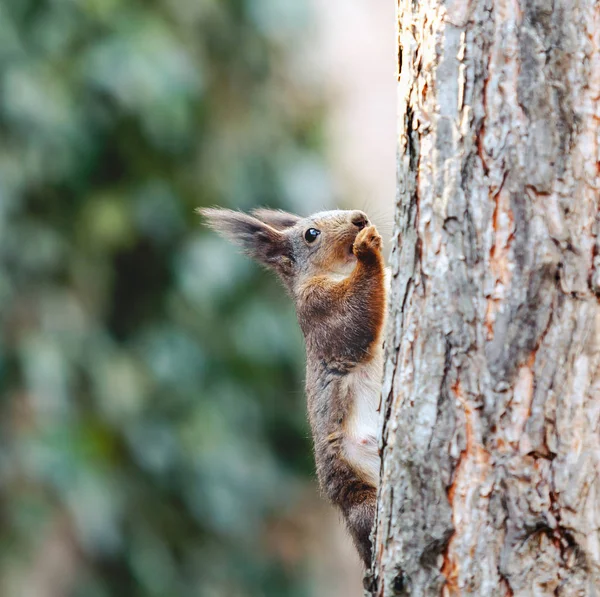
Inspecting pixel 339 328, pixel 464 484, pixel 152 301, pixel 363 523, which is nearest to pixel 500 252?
pixel 464 484

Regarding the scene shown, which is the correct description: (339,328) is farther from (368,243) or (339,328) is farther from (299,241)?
(299,241)

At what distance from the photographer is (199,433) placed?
535 centimetres

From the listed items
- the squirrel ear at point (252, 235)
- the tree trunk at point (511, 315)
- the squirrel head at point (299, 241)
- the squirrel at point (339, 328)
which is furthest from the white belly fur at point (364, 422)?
the tree trunk at point (511, 315)

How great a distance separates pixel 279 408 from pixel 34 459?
169 centimetres

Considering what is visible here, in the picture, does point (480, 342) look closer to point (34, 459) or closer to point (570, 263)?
point (570, 263)

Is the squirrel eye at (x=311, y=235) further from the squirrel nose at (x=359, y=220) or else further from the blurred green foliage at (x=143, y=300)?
the blurred green foliage at (x=143, y=300)

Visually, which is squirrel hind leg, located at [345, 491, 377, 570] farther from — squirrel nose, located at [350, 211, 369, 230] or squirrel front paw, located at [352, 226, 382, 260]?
squirrel nose, located at [350, 211, 369, 230]

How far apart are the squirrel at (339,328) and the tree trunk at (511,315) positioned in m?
0.70

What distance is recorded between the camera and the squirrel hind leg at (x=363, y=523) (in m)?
2.47

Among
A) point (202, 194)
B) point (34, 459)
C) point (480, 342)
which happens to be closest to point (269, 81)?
point (202, 194)

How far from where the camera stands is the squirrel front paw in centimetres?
278

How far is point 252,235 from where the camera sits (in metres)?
3.25

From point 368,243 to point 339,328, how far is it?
11.0 inches

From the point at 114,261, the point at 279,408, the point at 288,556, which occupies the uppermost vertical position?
the point at 114,261
